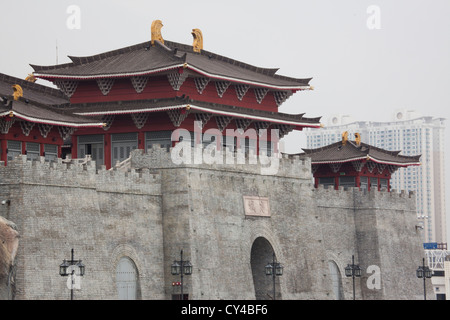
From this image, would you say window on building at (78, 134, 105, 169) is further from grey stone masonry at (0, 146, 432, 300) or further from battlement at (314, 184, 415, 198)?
battlement at (314, 184, 415, 198)

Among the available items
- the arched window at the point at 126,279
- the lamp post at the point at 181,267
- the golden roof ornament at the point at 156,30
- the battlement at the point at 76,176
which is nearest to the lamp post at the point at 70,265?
the battlement at the point at 76,176

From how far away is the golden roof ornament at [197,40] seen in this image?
220ft

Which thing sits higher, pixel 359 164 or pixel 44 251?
pixel 359 164

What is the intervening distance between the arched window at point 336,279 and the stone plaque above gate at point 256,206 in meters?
7.85

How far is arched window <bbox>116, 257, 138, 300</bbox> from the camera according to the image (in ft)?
178

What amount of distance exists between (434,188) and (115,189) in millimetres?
149657

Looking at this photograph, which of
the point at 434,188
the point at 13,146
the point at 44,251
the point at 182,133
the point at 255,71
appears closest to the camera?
the point at 44,251

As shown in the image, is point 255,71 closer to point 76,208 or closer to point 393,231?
point 393,231

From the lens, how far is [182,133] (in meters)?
61.2

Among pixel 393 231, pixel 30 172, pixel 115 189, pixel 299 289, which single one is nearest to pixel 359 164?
pixel 393 231

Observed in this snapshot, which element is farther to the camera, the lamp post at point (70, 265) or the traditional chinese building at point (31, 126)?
the traditional chinese building at point (31, 126)

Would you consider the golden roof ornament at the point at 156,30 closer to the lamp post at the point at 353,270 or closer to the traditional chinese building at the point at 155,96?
the traditional chinese building at the point at 155,96

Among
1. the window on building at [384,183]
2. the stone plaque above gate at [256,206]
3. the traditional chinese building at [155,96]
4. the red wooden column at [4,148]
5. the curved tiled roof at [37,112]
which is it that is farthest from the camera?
the window on building at [384,183]

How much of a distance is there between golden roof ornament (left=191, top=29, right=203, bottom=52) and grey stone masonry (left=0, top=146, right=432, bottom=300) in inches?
334
